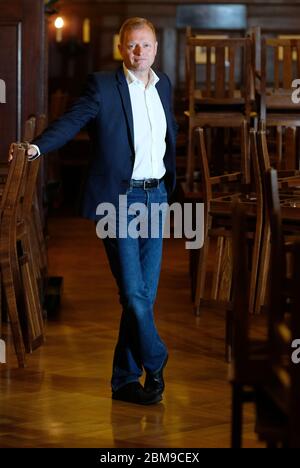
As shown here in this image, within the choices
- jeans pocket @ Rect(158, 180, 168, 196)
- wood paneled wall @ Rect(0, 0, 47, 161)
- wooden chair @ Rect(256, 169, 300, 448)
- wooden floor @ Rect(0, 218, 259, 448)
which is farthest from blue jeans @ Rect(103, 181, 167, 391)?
wood paneled wall @ Rect(0, 0, 47, 161)

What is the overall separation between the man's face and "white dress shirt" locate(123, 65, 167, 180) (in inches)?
2.7

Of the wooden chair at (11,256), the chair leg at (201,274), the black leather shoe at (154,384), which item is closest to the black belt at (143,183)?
the wooden chair at (11,256)

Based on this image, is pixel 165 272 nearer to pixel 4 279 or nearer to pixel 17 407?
pixel 4 279

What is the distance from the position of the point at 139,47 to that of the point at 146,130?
343 millimetres

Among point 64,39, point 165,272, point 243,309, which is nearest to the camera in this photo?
point 243,309

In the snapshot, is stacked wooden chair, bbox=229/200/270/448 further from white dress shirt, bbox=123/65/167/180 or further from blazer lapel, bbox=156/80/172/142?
blazer lapel, bbox=156/80/172/142

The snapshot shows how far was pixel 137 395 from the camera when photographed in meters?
4.98

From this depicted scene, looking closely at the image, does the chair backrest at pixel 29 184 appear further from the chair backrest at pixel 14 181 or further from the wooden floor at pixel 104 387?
the wooden floor at pixel 104 387

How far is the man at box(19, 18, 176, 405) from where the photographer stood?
4797mm

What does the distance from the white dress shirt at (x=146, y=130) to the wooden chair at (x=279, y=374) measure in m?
1.62

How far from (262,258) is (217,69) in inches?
125
